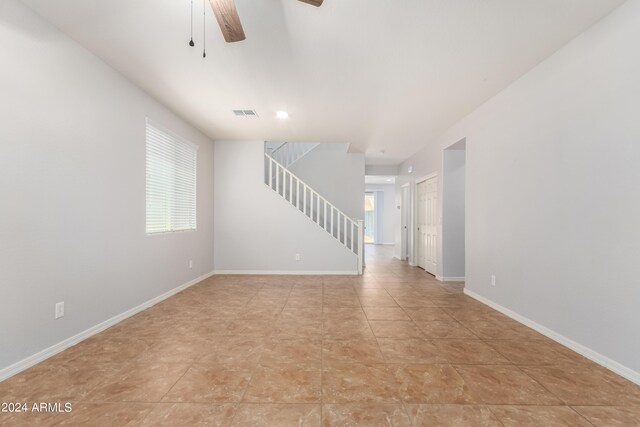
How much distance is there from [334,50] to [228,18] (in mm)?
1157

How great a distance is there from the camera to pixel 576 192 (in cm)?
235

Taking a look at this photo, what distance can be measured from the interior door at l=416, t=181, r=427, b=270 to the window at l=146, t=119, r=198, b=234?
461 cm

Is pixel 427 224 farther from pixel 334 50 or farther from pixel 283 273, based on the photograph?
pixel 334 50

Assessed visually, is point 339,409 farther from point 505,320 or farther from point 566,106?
point 566,106

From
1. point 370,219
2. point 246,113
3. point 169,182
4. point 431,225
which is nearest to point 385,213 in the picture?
point 370,219

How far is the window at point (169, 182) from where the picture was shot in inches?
141

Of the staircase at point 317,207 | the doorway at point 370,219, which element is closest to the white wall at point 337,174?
the staircase at point 317,207

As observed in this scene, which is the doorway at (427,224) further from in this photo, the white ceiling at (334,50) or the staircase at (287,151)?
the staircase at (287,151)

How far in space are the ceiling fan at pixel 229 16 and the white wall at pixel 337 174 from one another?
195 inches

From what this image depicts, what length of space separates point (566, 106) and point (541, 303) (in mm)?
1851

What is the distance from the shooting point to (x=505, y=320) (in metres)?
3.04

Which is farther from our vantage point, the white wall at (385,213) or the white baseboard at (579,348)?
the white wall at (385,213)

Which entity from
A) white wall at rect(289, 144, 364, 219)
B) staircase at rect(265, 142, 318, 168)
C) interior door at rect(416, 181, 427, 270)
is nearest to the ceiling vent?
staircase at rect(265, 142, 318, 168)

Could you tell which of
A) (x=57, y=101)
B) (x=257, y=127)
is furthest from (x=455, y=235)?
(x=57, y=101)
